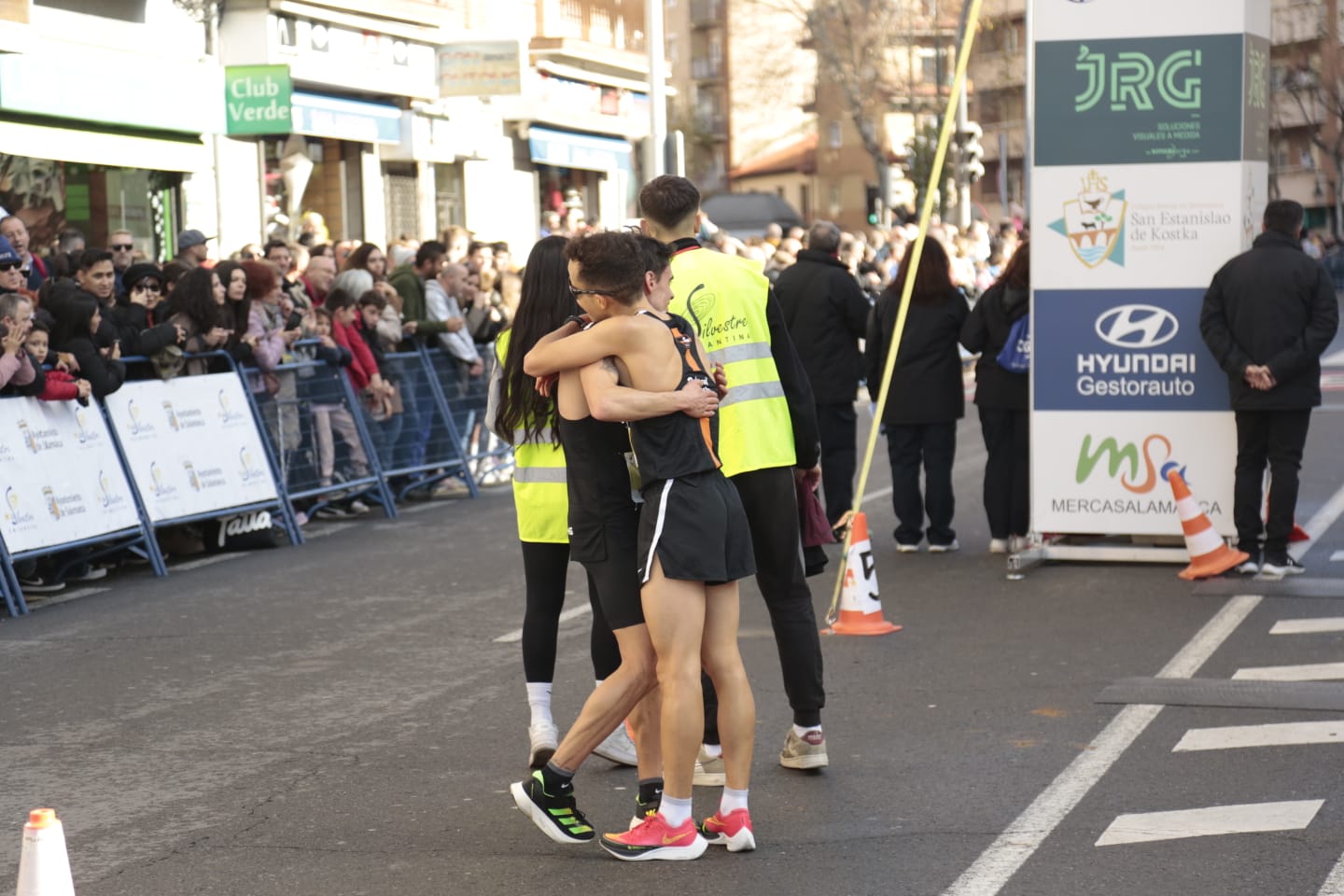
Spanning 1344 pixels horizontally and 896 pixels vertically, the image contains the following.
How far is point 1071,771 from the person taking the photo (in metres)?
6.67

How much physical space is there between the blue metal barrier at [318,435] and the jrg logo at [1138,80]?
19.0 ft

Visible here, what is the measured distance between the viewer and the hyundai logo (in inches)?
433

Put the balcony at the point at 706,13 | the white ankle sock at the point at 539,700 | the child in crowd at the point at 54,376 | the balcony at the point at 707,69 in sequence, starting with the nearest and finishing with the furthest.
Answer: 1. the white ankle sock at the point at 539,700
2. the child in crowd at the point at 54,376
3. the balcony at the point at 706,13
4. the balcony at the point at 707,69

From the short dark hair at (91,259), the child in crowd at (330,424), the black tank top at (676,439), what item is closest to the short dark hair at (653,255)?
the black tank top at (676,439)

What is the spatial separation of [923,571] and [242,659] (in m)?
3.99

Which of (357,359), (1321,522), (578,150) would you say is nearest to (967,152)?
(578,150)

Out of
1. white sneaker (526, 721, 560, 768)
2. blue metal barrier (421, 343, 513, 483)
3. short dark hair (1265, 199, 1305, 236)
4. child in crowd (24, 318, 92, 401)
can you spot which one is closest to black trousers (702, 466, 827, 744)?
white sneaker (526, 721, 560, 768)

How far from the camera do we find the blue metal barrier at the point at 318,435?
536 inches

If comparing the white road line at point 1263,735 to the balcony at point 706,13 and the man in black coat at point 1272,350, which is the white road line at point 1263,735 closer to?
the man in black coat at point 1272,350

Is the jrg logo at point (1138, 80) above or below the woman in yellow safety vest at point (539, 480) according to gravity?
above

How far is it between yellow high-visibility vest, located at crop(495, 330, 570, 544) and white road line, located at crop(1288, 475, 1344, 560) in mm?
5865

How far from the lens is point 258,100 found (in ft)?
77.2

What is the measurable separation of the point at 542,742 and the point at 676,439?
1.42 m

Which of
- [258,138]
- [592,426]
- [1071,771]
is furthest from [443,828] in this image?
[258,138]
